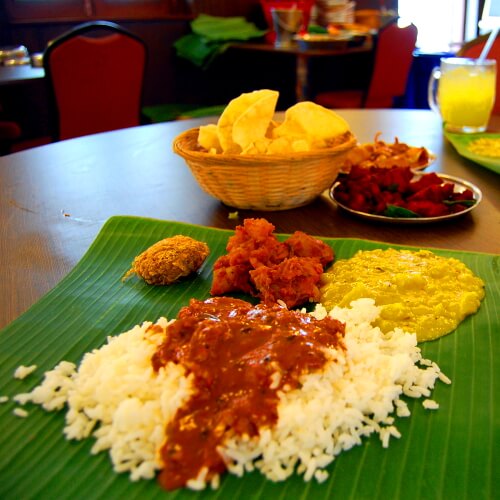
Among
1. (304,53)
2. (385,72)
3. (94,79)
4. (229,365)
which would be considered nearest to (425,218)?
(229,365)

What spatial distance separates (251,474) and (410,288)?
2.26 feet

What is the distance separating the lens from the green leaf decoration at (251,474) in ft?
2.95

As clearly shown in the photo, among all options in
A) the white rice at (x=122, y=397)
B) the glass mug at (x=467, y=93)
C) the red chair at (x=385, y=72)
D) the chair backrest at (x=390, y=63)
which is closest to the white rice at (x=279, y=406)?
the white rice at (x=122, y=397)

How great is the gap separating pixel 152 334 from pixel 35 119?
5.69 meters

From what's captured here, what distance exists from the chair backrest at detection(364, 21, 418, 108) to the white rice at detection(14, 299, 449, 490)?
18.0 feet

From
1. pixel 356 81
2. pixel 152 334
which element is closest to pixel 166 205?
pixel 152 334

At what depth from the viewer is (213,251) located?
1.73m

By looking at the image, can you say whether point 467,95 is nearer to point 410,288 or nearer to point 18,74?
point 410,288

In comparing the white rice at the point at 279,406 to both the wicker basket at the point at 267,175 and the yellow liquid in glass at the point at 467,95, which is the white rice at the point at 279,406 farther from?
the yellow liquid in glass at the point at 467,95

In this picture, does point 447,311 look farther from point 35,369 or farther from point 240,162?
point 35,369

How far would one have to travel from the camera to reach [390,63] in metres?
6.27

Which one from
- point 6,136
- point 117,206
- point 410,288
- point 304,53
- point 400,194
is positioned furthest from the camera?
point 304,53

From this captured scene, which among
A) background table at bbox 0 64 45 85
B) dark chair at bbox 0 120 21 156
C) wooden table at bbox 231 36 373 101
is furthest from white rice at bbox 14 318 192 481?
wooden table at bbox 231 36 373 101

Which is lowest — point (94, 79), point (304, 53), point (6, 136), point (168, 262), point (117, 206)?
point (6, 136)
